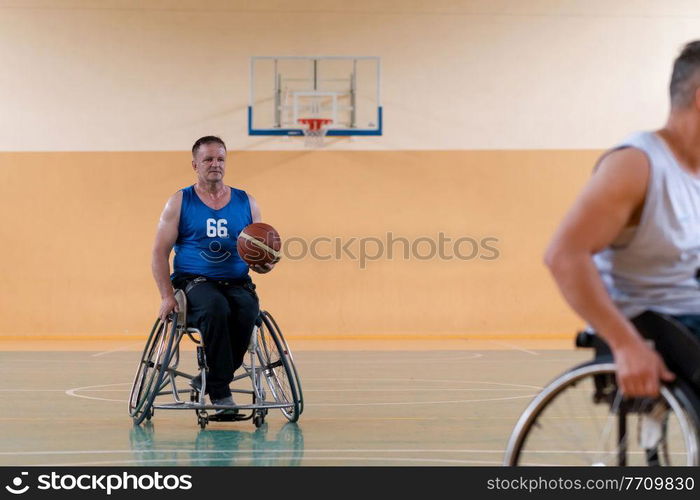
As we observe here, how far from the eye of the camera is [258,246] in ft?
14.5

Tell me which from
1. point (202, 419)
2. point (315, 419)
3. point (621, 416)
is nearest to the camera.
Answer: point (621, 416)

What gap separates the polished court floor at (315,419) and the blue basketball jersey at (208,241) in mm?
772

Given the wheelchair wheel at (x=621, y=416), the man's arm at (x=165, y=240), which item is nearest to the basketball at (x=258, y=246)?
the man's arm at (x=165, y=240)

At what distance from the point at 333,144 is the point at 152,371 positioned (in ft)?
20.6

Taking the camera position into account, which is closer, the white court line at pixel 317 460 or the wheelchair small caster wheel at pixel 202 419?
the white court line at pixel 317 460

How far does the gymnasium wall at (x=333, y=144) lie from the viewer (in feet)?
34.7

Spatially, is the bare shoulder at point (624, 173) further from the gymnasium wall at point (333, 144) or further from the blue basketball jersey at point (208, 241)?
the gymnasium wall at point (333, 144)

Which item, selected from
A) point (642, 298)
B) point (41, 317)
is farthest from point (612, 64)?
point (642, 298)

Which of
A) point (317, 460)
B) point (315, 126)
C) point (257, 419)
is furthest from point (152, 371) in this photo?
point (315, 126)

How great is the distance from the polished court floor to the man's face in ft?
4.03

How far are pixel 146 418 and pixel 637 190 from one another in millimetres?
3592

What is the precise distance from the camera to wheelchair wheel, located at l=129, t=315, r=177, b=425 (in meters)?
4.25

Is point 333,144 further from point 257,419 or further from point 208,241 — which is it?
point 257,419

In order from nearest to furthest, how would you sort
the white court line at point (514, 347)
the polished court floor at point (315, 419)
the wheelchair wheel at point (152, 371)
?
the polished court floor at point (315, 419)
the wheelchair wheel at point (152, 371)
the white court line at point (514, 347)
